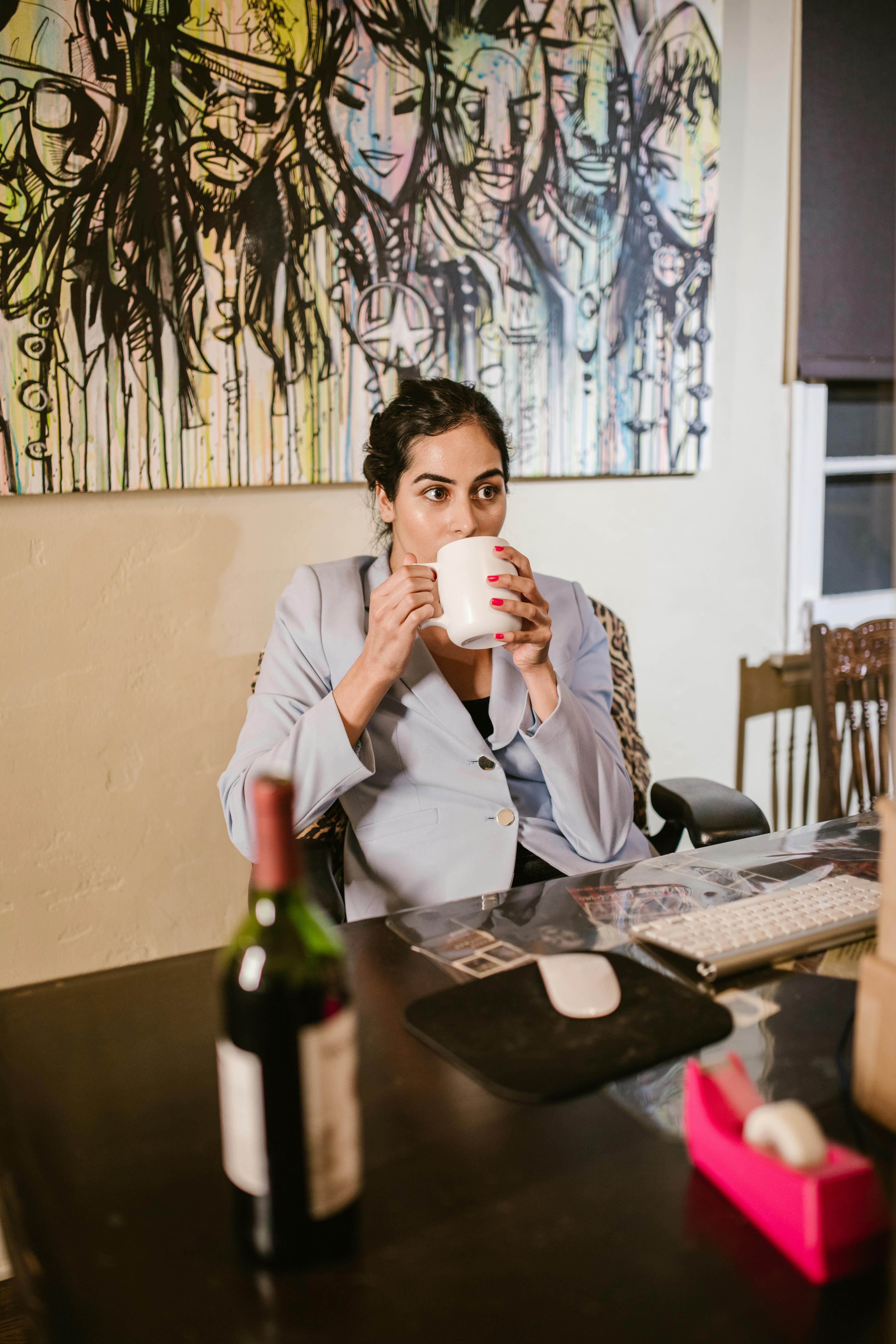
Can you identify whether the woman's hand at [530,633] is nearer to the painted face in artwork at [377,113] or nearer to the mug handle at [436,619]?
the mug handle at [436,619]

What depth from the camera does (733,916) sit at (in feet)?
3.28

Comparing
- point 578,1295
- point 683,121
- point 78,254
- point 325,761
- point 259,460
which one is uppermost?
point 683,121

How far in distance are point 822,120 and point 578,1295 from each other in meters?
2.57

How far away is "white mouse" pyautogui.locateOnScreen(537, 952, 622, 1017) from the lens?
83 centimetres

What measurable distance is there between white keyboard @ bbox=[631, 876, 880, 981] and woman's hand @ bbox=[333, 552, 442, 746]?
1.68 feet

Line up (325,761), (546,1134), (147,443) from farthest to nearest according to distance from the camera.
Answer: (147,443) → (325,761) → (546,1134)

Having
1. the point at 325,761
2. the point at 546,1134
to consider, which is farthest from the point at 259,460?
the point at 546,1134

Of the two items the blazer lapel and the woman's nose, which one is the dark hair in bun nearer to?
the woman's nose

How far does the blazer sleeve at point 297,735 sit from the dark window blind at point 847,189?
1553 millimetres

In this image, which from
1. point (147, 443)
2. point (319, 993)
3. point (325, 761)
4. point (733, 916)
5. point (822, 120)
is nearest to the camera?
point (319, 993)

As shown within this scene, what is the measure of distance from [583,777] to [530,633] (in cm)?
25

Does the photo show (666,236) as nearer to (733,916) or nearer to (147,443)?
(147,443)

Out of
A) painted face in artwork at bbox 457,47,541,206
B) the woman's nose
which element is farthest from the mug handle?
painted face in artwork at bbox 457,47,541,206

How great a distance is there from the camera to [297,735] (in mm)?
1364
